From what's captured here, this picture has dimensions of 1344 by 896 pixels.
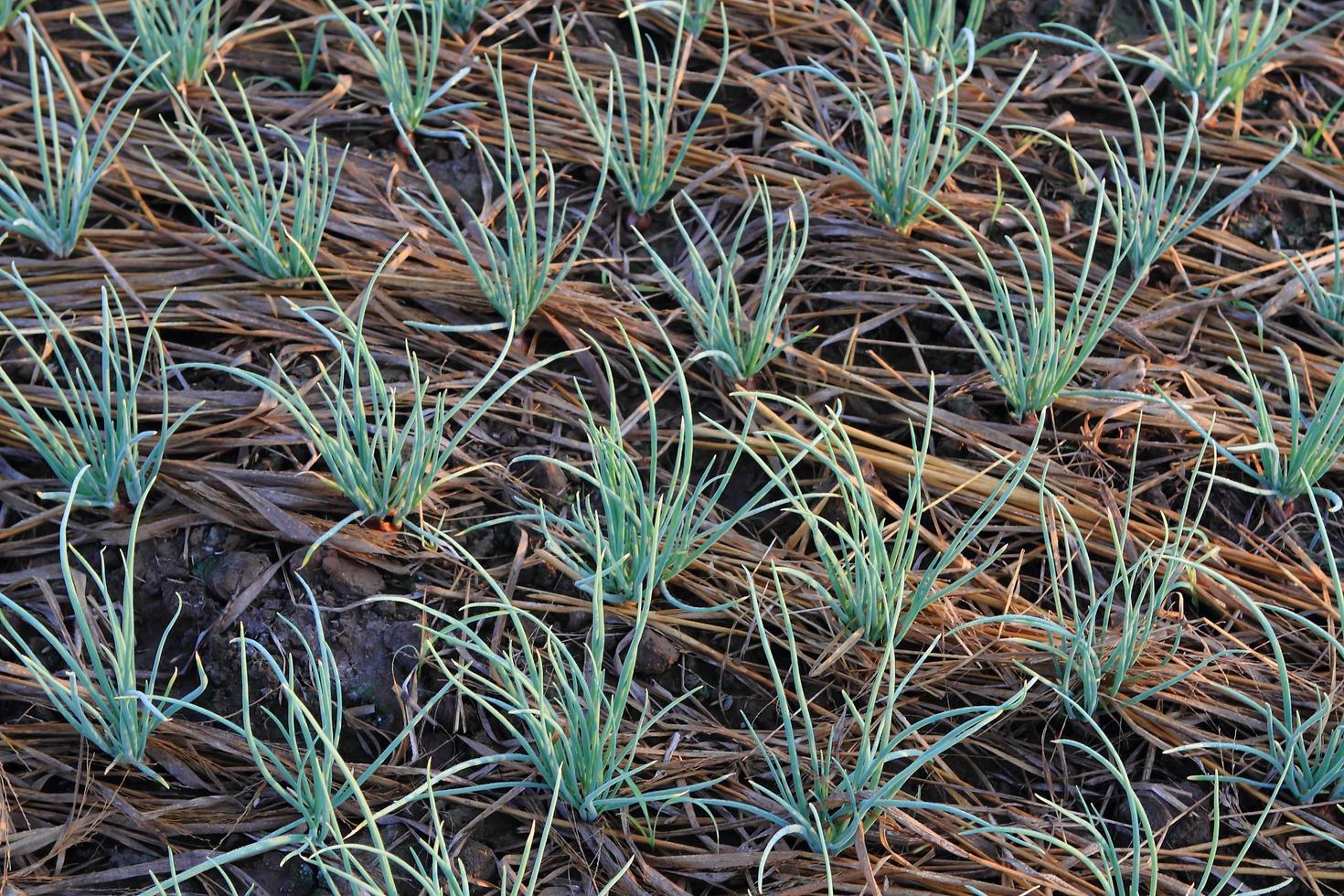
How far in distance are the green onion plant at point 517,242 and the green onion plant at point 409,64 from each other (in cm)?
16

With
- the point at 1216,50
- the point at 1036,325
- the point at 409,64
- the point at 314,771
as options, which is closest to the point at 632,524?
the point at 314,771

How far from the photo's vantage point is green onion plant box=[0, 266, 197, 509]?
5.14ft

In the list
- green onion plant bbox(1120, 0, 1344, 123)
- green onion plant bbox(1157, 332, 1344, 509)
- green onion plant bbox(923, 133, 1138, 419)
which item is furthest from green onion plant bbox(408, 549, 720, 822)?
green onion plant bbox(1120, 0, 1344, 123)

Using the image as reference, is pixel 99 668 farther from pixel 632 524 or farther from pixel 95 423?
pixel 632 524

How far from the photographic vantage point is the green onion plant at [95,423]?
5.14ft

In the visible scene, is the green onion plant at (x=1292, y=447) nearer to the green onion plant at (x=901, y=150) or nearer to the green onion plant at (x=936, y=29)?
the green onion plant at (x=901, y=150)

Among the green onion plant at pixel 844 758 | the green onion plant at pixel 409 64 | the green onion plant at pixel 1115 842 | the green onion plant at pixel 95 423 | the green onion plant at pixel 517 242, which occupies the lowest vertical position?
the green onion plant at pixel 1115 842

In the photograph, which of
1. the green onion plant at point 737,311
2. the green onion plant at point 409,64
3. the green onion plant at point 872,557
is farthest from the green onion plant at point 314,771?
the green onion plant at point 409,64

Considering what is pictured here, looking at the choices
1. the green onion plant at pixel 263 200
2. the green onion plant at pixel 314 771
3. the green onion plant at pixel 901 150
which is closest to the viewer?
the green onion plant at pixel 314 771

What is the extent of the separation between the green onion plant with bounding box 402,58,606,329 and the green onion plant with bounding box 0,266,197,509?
44 centimetres

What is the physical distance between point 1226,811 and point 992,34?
1492 millimetres

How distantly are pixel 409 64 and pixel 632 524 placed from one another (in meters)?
1.11

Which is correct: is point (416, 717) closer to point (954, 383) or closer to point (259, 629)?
point (259, 629)

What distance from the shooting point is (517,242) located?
5.80ft
